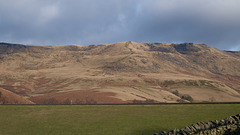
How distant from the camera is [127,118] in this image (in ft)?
83.1

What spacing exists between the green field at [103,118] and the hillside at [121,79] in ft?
151

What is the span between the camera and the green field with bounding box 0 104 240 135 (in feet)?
74.7

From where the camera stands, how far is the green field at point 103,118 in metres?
22.8

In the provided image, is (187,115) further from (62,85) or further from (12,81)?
(12,81)

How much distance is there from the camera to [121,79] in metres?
128

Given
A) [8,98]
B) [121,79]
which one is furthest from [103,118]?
[121,79]

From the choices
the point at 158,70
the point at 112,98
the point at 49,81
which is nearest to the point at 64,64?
the point at 49,81

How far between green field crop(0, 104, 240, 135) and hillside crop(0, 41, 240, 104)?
4593 centimetres

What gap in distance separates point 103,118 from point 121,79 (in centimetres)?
10168

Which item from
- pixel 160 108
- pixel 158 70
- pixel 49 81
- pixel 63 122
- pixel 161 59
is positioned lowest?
pixel 63 122

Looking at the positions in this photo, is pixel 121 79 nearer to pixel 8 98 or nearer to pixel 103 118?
pixel 8 98

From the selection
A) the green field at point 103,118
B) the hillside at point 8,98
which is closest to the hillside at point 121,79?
the hillside at point 8,98

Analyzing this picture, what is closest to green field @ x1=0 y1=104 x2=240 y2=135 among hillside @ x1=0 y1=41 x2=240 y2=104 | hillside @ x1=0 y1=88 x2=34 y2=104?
hillside @ x1=0 y1=88 x2=34 y2=104

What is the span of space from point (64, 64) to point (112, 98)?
113536 millimetres
